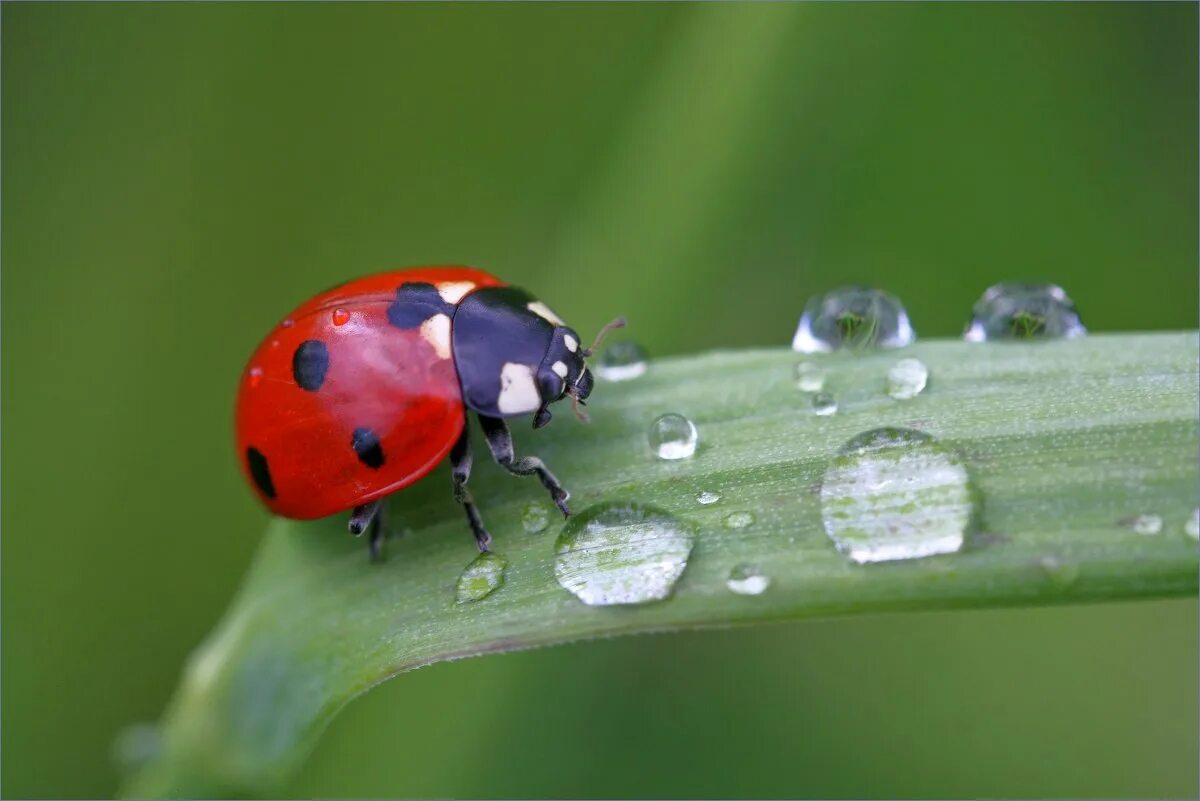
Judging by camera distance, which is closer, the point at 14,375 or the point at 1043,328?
the point at 1043,328

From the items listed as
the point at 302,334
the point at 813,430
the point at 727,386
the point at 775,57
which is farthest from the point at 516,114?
the point at 813,430

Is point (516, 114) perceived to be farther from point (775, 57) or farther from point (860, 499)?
point (860, 499)

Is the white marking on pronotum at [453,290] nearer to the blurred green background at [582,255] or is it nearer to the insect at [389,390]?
the insect at [389,390]

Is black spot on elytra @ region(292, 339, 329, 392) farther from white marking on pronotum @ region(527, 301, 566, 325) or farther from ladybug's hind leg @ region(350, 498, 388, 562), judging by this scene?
white marking on pronotum @ region(527, 301, 566, 325)

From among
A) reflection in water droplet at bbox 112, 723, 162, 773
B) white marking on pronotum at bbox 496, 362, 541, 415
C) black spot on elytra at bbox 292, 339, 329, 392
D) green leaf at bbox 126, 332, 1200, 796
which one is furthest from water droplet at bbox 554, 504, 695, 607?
reflection in water droplet at bbox 112, 723, 162, 773

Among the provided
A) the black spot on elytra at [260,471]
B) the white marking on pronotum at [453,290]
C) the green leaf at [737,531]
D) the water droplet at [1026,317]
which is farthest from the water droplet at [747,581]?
the black spot on elytra at [260,471]

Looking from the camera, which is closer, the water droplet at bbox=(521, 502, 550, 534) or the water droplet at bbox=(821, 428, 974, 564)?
the water droplet at bbox=(821, 428, 974, 564)

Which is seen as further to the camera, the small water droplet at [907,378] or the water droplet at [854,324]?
the water droplet at [854,324]
